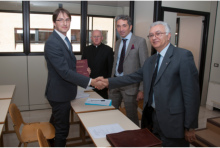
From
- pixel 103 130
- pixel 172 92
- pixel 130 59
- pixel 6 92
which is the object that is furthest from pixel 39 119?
pixel 172 92

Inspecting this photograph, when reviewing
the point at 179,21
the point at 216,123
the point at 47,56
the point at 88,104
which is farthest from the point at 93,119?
the point at 179,21

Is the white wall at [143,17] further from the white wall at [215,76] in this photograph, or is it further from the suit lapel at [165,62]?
the suit lapel at [165,62]

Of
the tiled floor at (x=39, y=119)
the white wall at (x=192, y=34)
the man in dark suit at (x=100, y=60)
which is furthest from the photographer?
the white wall at (x=192, y=34)

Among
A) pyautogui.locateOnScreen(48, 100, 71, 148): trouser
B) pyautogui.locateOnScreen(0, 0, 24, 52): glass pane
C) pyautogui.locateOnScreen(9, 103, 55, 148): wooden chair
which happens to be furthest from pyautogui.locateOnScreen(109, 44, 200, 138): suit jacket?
pyautogui.locateOnScreen(0, 0, 24, 52): glass pane

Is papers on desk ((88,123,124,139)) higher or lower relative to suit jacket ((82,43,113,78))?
lower

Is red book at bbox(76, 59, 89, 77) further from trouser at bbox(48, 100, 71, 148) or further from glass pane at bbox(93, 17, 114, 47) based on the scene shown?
glass pane at bbox(93, 17, 114, 47)

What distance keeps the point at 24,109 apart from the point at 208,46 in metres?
4.83

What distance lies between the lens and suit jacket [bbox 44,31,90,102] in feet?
6.35

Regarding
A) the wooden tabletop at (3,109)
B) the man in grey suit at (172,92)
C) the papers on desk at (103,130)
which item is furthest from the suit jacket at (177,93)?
the wooden tabletop at (3,109)

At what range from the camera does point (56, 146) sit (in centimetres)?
206

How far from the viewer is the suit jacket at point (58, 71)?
194 cm

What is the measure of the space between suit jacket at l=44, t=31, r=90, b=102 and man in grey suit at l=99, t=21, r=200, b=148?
33.6 inches

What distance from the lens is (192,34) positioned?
539cm

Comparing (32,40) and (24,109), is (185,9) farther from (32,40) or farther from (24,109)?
(24,109)
